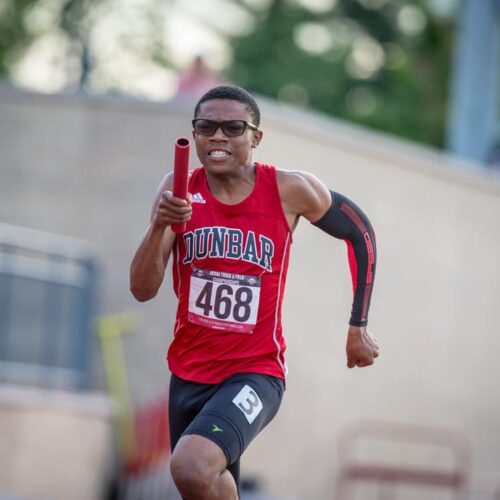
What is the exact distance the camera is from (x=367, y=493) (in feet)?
45.4

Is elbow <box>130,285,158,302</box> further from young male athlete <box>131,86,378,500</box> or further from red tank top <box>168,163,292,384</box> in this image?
red tank top <box>168,163,292,384</box>

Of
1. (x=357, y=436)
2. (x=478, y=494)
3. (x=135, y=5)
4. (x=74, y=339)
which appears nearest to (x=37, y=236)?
(x=74, y=339)

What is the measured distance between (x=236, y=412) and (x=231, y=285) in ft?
1.98

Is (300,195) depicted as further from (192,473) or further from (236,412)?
(192,473)

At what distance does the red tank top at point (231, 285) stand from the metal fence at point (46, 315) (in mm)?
5048

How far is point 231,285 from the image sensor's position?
5.99 m

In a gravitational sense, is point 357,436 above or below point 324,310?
below

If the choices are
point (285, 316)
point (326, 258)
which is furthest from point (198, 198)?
point (326, 258)

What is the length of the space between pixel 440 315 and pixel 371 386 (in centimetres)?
135

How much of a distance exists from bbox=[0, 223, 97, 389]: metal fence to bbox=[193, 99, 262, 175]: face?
5.16m

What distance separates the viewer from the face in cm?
594

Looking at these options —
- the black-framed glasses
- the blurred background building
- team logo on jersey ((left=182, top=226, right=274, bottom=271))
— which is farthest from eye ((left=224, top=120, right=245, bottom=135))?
the blurred background building

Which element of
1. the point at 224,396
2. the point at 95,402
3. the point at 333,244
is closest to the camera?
the point at 224,396

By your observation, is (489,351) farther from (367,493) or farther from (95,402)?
(95,402)
